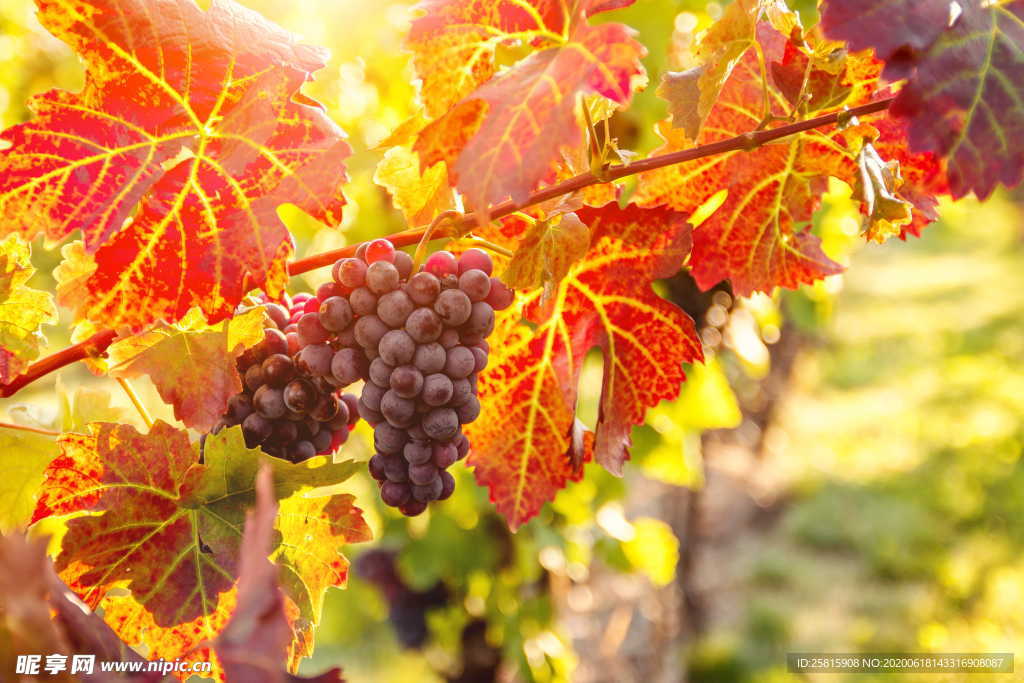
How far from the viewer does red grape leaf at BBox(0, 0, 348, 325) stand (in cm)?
45

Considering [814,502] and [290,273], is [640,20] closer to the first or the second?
[290,273]

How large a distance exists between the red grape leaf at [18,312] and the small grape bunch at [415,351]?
0.18m

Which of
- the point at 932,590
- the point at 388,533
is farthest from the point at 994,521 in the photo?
the point at 388,533

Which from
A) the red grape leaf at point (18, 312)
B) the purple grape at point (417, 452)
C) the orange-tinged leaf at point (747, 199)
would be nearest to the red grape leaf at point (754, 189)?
the orange-tinged leaf at point (747, 199)

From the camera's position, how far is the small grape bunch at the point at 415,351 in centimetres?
46

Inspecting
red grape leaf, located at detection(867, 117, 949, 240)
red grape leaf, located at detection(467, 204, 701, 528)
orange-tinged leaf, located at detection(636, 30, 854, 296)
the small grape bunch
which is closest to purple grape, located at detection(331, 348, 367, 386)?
the small grape bunch

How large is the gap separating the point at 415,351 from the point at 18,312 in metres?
0.24

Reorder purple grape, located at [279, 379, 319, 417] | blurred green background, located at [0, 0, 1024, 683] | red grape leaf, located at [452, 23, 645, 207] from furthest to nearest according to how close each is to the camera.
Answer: blurred green background, located at [0, 0, 1024, 683] → purple grape, located at [279, 379, 319, 417] → red grape leaf, located at [452, 23, 645, 207]

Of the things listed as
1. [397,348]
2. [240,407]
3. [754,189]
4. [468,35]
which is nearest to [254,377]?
[240,407]

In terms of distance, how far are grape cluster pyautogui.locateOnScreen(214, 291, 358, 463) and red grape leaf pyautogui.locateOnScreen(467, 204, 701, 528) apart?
10 centimetres

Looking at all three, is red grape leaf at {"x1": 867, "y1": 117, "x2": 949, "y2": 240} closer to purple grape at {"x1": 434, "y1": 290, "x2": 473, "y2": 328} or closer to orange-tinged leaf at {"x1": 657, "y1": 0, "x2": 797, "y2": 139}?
orange-tinged leaf at {"x1": 657, "y1": 0, "x2": 797, "y2": 139}

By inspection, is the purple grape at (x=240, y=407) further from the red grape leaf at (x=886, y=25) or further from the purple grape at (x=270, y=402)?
the red grape leaf at (x=886, y=25)

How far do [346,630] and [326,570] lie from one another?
245cm

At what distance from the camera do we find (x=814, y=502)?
5094 millimetres
